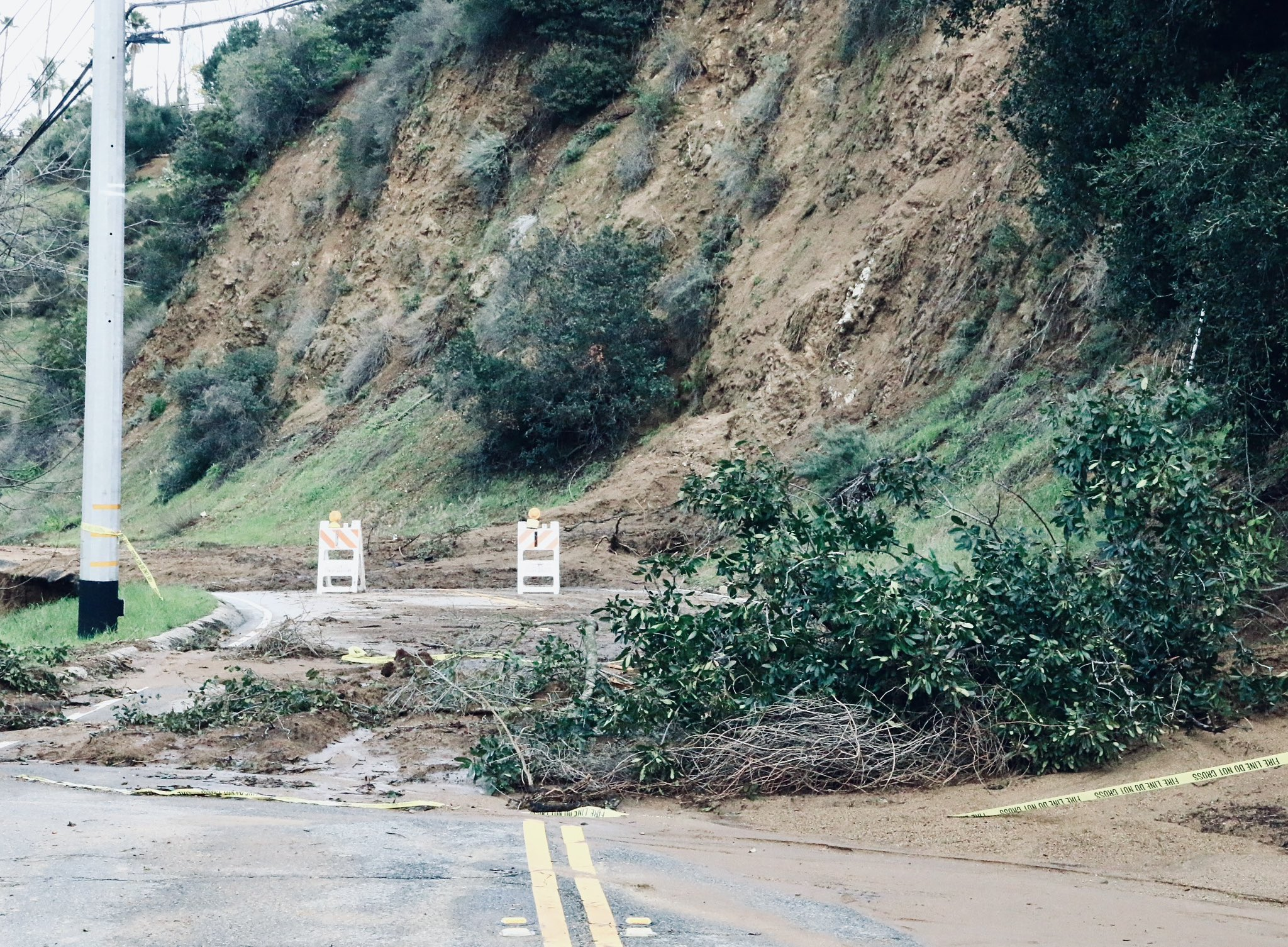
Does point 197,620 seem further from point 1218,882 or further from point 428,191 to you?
point 428,191

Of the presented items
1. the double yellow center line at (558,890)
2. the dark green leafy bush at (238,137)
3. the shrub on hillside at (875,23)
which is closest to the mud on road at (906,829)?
the double yellow center line at (558,890)

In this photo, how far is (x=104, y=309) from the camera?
14.1m

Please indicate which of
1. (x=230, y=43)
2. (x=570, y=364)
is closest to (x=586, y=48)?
(x=570, y=364)

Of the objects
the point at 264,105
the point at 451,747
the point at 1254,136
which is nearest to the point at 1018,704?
the point at 451,747

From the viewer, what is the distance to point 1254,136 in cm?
1184

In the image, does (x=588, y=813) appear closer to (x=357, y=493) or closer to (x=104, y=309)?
(x=104, y=309)

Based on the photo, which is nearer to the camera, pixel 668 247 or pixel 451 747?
pixel 451 747

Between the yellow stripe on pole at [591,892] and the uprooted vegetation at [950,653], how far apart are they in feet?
4.17

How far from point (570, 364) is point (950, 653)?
2109cm

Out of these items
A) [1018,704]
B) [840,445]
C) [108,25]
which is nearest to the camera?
[1018,704]

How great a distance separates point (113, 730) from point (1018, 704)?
5645mm

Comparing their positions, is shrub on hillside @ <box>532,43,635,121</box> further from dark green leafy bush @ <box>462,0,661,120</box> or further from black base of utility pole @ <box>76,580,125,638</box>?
black base of utility pole @ <box>76,580,125,638</box>

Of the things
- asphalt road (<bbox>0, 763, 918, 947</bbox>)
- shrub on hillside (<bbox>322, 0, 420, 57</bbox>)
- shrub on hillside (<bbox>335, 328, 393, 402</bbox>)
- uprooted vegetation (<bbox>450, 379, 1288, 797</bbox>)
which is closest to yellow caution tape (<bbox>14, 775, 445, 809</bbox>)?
asphalt road (<bbox>0, 763, 918, 947</bbox>)

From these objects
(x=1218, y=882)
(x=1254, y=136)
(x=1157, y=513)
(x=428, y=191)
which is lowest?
(x=1218, y=882)
